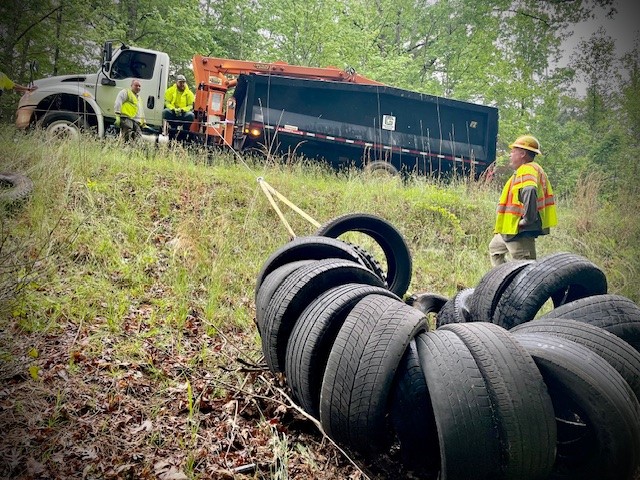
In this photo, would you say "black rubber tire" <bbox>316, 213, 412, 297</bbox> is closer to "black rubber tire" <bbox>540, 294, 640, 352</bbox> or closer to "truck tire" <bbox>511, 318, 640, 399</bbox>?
"black rubber tire" <bbox>540, 294, 640, 352</bbox>

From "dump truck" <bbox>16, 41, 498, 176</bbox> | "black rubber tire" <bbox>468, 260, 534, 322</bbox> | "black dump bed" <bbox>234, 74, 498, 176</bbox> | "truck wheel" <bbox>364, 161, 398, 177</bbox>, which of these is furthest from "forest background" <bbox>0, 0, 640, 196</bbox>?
"black rubber tire" <bbox>468, 260, 534, 322</bbox>

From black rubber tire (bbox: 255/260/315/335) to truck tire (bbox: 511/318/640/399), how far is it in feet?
5.65

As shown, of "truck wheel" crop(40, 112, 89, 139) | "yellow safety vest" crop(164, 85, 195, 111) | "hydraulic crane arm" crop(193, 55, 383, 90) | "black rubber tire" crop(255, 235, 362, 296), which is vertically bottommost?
"black rubber tire" crop(255, 235, 362, 296)

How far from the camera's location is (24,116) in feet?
28.2

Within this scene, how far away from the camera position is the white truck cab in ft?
28.0

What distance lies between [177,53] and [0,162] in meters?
9.75

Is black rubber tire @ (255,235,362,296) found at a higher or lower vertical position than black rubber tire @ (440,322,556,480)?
higher

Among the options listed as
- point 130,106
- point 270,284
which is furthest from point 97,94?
point 270,284

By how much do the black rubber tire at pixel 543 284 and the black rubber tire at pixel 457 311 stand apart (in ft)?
1.11

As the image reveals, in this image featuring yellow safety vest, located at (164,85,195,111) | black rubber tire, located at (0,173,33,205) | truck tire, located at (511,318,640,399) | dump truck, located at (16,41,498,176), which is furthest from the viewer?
yellow safety vest, located at (164,85,195,111)

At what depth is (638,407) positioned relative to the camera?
2.14 metres

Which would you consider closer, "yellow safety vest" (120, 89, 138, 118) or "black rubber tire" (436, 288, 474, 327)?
"black rubber tire" (436, 288, 474, 327)

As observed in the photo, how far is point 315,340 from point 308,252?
1.11 meters

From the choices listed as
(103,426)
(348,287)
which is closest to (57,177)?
(103,426)
